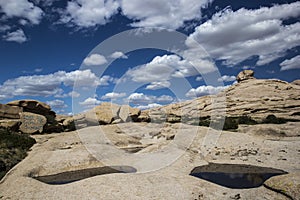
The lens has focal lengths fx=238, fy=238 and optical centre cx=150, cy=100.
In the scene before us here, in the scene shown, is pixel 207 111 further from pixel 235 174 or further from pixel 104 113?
pixel 235 174

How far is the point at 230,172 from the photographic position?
15594 mm

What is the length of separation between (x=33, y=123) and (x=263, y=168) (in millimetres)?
27825

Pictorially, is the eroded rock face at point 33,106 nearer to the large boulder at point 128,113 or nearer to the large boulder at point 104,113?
the large boulder at point 104,113

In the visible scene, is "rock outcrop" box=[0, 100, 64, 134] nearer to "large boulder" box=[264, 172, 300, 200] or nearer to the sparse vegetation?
the sparse vegetation

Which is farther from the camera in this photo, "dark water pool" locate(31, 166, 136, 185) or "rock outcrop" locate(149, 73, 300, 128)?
"rock outcrop" locate(149, 73, 300, 128)

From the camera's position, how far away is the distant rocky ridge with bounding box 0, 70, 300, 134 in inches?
1305

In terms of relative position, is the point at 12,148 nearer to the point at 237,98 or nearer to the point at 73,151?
the point at 73,151

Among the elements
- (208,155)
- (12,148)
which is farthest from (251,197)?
(12,148)

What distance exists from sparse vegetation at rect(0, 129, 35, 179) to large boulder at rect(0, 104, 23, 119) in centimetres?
1053

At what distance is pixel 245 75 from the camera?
57188mm

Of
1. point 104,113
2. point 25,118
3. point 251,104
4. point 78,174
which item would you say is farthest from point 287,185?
point 251,104

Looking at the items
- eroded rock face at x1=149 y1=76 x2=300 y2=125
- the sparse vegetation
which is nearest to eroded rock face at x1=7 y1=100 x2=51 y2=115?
the sparse vegetation

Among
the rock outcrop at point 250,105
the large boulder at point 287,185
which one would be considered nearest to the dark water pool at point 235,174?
the large boulder at point 287,185

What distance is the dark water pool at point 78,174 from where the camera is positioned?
14.7 meters
